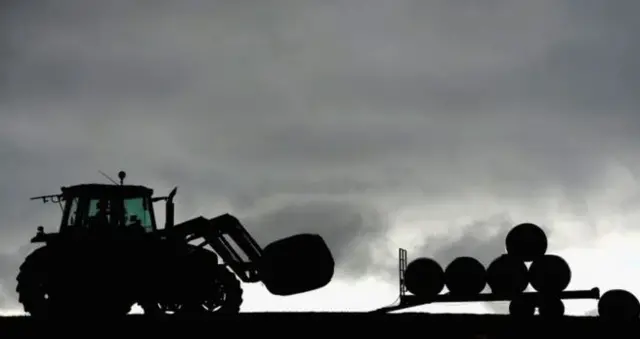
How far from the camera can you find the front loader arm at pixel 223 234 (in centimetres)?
2686

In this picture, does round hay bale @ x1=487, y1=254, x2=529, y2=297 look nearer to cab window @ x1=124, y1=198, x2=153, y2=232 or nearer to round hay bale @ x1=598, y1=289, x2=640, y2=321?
round hay bale @ x1=598, y1=289, x2=640, y2=321

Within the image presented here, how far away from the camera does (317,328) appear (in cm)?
1947

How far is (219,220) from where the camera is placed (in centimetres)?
2712

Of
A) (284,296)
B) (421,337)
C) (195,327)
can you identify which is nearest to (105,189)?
(284,296)

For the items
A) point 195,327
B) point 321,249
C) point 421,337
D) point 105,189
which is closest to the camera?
point 421,337

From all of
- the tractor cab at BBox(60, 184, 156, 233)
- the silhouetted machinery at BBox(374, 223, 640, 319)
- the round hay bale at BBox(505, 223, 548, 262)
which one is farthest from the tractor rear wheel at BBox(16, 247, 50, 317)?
the round hay bale at BBox(505, 223, 548, 262)

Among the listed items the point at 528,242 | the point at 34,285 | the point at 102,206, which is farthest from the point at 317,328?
the point at 528,242

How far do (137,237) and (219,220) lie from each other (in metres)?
2.61

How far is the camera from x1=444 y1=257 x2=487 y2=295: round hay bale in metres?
29.5

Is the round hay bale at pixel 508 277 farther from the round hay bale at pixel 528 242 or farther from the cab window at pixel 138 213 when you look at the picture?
the cab window at pixel 138 213

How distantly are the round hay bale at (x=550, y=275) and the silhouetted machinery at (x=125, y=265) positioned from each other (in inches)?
326

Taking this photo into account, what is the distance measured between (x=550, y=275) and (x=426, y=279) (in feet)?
12.8

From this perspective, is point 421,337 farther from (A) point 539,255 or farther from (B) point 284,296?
(A) point 539,255

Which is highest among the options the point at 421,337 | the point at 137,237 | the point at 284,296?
the point at 137,237
